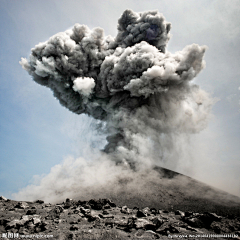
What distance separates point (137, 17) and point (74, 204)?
3073 cm

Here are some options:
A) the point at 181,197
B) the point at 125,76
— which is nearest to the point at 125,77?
the point at 125,76

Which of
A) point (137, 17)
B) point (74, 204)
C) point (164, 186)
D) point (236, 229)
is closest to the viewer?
point (236, 229)

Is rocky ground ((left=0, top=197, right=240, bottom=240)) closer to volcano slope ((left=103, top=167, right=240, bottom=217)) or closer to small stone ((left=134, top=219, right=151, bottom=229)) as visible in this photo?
small stone ((left=134, top=219, right=151, bottom=229))

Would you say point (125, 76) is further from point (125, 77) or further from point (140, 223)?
point (140, 223)

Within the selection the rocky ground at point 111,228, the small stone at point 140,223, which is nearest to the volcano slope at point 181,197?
the rocky ground at point 111,228

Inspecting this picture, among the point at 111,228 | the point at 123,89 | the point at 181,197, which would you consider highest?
the point at 123,89

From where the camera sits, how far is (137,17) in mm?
27578

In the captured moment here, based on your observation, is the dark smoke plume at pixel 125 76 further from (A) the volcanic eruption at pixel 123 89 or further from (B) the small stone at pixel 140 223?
(B) the small stone at pixel 140 223

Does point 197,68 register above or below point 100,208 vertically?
above

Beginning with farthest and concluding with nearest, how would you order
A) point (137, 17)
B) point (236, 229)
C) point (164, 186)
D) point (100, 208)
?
1. point (137, 17)
2. point (164, 186)
3. point (100, 208)
4. point (236, 229)

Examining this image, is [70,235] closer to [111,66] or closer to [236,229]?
[236,229]

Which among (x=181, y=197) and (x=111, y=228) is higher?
(x=181, y=197)

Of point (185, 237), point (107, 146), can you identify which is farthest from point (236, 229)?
point (107, 146)

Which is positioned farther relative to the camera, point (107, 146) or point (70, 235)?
point (107, 146)
